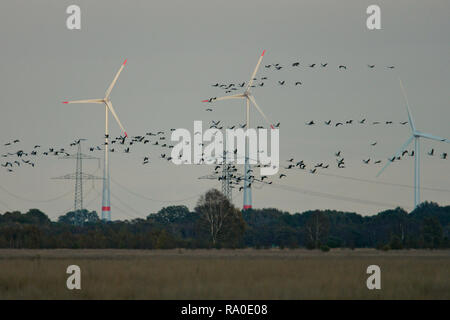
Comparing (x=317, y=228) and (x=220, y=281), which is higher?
(x=317, y=228)

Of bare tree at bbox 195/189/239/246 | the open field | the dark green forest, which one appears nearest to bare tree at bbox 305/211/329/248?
the dark green forest

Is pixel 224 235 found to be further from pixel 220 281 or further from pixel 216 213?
pixel 220 281

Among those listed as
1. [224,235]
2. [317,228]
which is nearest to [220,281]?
[224,235]

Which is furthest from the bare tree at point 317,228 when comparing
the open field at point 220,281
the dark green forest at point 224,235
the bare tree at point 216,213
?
the open field at point 220,281

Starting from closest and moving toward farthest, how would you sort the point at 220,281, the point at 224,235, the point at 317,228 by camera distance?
the point at 220,281, the point at 224,235, the point at 317,228

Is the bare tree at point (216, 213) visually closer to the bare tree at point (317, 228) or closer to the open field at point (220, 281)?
the bare tree at point (317, 228)

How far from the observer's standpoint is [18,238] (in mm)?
133750

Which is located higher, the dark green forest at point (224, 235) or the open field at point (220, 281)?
the dark green forest at point (224, 235)

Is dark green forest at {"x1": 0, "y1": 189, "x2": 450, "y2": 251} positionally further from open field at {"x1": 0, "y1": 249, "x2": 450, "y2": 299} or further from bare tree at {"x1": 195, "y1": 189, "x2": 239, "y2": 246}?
open field at {"x1": 0, "y1": 249, "x2": 450, "y2": 299}

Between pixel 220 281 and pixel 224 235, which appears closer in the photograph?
pixel 220 281

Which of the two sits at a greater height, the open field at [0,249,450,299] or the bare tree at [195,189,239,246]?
the bare tree at [195,189,239,246]

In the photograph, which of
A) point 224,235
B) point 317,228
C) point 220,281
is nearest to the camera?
point 220,281
